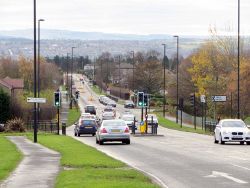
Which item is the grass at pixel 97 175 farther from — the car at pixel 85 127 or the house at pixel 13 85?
the house at pixel 13 85

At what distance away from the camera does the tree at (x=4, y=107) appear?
81669 millimetres

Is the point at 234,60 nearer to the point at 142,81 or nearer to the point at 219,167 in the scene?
the point at 142,81

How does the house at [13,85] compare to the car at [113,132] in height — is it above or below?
above

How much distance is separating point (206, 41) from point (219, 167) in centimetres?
8174

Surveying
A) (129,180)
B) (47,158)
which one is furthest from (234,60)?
(129,180)

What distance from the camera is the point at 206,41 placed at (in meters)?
105

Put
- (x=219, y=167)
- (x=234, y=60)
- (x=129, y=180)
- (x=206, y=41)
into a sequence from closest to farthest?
1. (x=129, y=180)
2. (x=219, y=167)
3. (x=234, y=60)
4. (x=206, y=41)

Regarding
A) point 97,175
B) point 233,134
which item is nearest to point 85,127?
point 233,134

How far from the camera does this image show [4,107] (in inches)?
3246

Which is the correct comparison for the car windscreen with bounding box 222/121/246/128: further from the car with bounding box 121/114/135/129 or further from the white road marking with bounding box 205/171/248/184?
the car with bounding box 121/114/135/129

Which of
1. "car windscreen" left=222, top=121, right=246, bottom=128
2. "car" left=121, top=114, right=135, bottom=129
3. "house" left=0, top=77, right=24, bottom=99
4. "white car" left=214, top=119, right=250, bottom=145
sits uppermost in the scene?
"house" left=0, top=77, right=24, bottom=99

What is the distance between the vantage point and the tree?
8167 centimetres

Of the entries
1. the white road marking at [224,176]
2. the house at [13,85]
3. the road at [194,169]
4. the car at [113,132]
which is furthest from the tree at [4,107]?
the white road marking at [224,176]

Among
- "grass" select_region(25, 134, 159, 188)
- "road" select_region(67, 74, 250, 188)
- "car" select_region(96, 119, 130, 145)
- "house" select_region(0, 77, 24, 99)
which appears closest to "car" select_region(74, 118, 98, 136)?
"car" select_region(96, 119, 130, 145)
